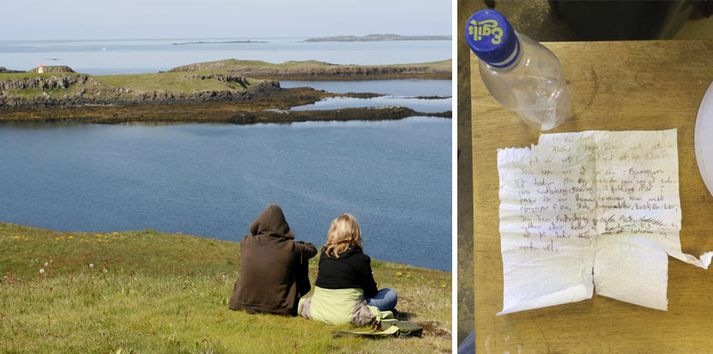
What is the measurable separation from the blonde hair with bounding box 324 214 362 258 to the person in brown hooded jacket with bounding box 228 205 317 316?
606 millimetres

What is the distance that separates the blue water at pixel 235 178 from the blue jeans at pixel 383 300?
85.8 m

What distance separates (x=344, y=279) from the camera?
8.04m

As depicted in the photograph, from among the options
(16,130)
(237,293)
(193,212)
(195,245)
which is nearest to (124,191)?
(193,212)

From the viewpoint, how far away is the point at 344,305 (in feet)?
26.3

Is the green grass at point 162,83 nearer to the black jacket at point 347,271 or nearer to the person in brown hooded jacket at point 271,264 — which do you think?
the person in brown hooded jacket at point 271,264

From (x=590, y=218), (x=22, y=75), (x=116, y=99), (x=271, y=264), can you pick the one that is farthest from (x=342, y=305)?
(x=22, y=75)

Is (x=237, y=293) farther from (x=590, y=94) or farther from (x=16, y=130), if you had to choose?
(x=16, y=130)

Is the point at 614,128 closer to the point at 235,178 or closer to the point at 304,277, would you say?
the point at 304,277

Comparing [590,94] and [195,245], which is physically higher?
[590,94]

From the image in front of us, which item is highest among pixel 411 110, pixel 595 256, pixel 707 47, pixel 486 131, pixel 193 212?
pixel 707 47

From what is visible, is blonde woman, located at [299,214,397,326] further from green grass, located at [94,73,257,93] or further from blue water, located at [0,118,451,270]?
green grass, located at [94,73,257,93]

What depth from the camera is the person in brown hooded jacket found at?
330 inches

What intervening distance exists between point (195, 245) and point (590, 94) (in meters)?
25.7

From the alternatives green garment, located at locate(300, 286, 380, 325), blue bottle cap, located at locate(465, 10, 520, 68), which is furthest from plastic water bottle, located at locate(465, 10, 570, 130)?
green garment, located at locate(300, 286, 380, 325)
